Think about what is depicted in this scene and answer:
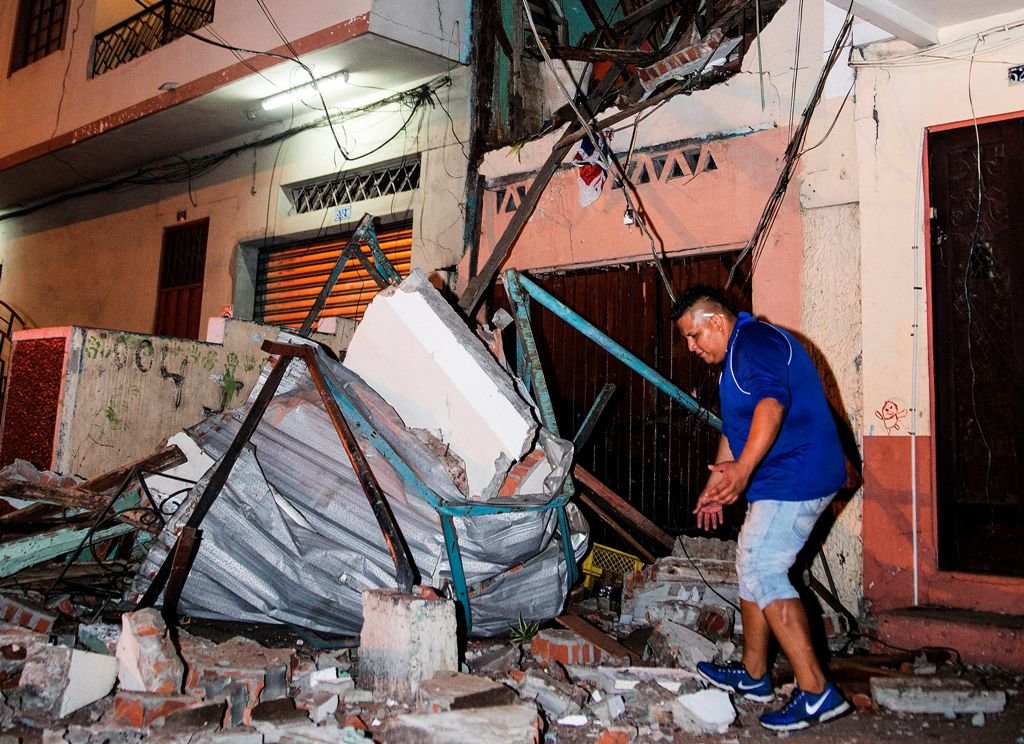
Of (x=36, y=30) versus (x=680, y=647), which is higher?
(x=36, y=30)

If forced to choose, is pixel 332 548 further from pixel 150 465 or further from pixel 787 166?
pixel 787 166

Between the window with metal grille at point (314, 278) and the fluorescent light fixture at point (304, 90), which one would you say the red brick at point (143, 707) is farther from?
the fluorescent light fixture at point (304, 90)

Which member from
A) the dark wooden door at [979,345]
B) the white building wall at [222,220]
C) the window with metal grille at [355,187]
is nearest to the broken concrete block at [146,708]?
the dark wooden door at [979,345]

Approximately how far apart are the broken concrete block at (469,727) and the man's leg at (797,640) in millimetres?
1027

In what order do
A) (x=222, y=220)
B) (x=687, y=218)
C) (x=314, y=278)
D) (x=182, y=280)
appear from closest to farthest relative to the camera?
(x=687, y=218) → (x=314, y=278) → (x=222, y=220) → (x=182, y=280)

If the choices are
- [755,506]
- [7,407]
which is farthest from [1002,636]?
[7,407]

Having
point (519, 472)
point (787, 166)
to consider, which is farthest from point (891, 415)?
point (519, 472)

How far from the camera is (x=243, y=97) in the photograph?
317 inches

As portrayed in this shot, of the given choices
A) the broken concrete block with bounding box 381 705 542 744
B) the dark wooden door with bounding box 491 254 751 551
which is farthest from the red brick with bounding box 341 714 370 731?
the dark wooden door with bounding box 491 254 751 551

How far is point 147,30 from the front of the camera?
9.52 metres

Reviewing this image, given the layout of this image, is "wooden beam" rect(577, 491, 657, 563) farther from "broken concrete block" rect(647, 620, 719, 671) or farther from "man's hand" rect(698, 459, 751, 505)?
"man's hand" rect(698, 459, 751, 505)

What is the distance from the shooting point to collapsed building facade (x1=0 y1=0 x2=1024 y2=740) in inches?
171

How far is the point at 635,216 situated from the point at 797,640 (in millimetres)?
3598

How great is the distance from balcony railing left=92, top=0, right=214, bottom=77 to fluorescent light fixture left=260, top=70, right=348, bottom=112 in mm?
1536
